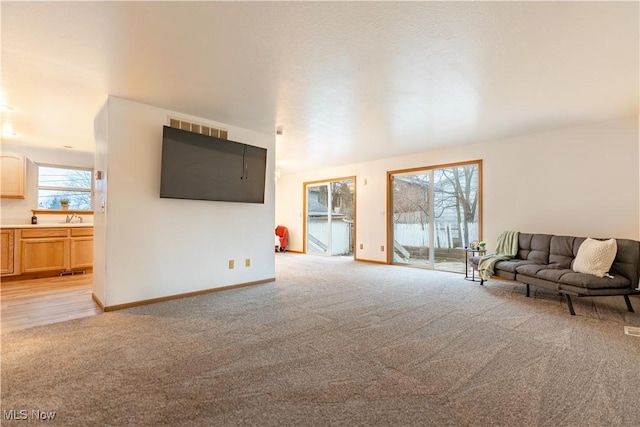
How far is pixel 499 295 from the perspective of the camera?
394cm

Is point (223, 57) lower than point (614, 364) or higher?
higher

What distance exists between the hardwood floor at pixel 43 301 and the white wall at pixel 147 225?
30 cm

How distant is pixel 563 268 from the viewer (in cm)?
381

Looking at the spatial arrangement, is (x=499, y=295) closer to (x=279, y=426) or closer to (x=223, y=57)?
(x=279, y=426)

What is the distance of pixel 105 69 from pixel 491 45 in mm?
3280

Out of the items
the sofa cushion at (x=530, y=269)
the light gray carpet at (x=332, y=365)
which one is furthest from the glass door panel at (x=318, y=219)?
the sofa cushion at (x=530, y=269)

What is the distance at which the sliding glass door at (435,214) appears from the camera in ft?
17.8

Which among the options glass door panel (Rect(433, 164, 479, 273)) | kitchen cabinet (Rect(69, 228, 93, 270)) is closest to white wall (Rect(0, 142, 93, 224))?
kitchen cabinet (Rect(69, 228, 93, 270))

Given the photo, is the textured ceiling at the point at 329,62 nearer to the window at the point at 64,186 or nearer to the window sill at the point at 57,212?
the window at the point at 64,186

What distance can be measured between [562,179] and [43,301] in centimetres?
732

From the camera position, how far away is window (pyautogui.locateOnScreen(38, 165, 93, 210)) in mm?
5574

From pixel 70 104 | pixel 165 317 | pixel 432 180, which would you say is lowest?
pixel 165 317

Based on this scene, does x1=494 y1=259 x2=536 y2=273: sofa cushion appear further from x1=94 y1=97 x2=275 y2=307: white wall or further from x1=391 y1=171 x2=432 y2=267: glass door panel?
x1=94 y1=97 x2=275 y2=307: white wall

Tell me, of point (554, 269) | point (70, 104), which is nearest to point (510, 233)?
point (554, 269)
